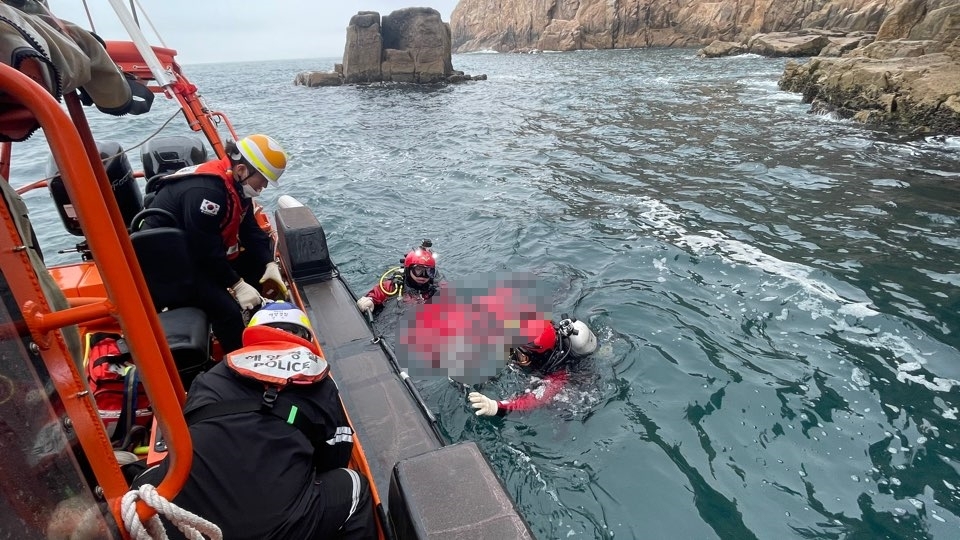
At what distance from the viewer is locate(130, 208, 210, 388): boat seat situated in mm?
3451

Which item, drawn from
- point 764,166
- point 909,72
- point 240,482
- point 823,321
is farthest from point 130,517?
point 909,72

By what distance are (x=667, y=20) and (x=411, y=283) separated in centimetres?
7659

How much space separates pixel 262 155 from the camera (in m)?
4.41

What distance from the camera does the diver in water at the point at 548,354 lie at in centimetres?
463

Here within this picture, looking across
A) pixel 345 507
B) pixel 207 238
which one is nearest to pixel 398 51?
pixel 207 238

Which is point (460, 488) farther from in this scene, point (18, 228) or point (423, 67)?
point (423, 67)

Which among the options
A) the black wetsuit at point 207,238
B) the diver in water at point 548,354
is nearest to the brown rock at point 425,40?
the black wetsuit at point 207,238

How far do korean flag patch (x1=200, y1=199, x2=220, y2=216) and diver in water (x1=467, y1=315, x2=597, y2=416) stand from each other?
110 inches

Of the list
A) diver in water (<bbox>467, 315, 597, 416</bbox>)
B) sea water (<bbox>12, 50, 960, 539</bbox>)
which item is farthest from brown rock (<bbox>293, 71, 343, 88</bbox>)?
diver in water (<bbox>467, 315, 597, 416</bbox>)

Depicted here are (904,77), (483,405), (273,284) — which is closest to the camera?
(483,405)

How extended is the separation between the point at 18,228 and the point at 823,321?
23.5 feet

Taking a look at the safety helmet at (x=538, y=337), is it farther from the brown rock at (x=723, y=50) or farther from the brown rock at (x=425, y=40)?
the brown rock at (x=723, y=50)

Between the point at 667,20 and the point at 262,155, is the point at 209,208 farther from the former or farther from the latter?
the point at 667,20

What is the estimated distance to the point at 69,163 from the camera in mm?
1087
